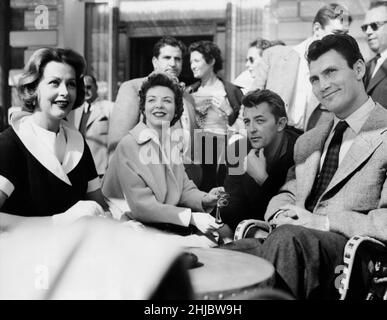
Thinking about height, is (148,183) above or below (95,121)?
below

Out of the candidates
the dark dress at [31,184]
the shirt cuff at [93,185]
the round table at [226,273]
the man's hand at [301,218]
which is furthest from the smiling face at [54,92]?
the man's hand at [301,218]

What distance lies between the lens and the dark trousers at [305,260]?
1914 millimetres

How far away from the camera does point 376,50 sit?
2.58 m

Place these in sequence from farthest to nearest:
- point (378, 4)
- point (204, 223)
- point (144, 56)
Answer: point (144, 56), point (204, 223), point (378, 4)

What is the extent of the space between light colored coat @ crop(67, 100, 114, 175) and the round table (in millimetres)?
953

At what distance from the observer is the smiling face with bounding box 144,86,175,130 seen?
2648 mm

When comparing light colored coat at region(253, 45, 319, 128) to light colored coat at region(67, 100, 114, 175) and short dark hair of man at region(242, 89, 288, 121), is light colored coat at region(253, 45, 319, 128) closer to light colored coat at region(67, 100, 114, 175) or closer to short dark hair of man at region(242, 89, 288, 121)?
short dark hair of man at region(242, 89, 288, 121)

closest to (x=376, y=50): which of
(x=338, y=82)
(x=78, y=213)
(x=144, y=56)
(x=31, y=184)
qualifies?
(x=338, y=82)

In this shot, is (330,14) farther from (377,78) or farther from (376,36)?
(377,78)

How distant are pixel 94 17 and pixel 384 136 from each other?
140 centimetres

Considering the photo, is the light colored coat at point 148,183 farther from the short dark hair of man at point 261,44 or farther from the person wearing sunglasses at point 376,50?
the person wearing sunglasses at point 376,50

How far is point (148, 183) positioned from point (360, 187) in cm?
95
